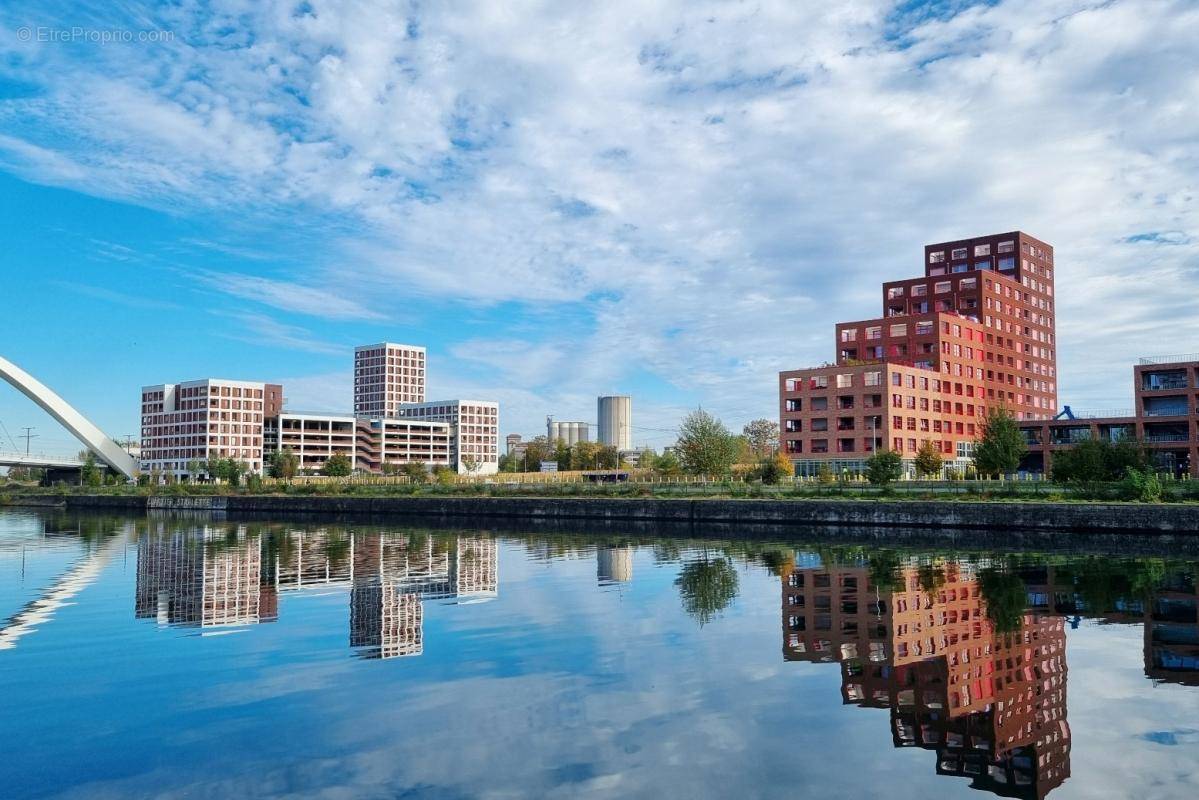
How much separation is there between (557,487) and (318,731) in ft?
254

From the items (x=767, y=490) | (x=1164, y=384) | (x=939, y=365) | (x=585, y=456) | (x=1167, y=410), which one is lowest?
(x=767, y=490)

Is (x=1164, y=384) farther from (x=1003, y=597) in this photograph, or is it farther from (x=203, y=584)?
(x=203, y=584)

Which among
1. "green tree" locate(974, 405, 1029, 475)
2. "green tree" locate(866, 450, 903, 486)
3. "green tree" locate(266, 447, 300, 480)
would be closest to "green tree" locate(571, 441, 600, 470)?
"green tree" locate(266, 447, 300, 480)

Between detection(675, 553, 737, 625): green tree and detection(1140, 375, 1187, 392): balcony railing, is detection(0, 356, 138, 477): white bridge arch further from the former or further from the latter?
detection(1140, 375, 1187, 392): balcony railing

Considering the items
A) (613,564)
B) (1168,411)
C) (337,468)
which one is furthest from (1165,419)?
(337,468)

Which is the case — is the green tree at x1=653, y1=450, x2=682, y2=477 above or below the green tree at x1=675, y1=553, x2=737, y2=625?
above

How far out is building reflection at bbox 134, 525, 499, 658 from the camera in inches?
993

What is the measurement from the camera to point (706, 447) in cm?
9375

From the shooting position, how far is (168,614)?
26.9 meters

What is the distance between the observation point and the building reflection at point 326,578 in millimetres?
25234

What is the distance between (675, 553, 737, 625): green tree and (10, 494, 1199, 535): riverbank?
74.4 ft

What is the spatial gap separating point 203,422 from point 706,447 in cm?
12383

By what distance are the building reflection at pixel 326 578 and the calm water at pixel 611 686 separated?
0.88 feet

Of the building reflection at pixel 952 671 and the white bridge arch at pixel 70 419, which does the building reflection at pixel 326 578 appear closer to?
the building reflection at pixel 952 671
